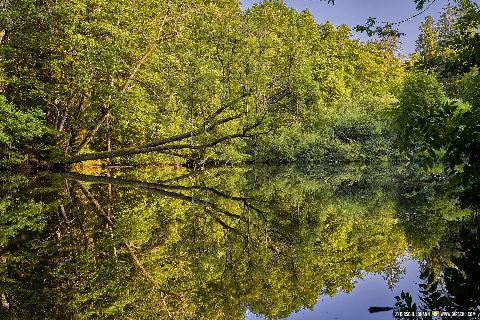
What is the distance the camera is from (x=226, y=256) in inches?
316

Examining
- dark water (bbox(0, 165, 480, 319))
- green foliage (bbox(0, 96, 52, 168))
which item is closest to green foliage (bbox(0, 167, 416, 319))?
dark water (bbox(0, 165, 480, 319))

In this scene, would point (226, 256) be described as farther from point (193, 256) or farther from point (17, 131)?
point (17, 131)

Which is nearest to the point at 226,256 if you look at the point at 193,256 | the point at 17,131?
the point at 193,256

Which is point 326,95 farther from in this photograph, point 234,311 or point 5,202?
point 234,311

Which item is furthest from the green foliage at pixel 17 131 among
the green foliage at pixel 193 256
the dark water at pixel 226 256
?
the green foliage at pixel 193 256

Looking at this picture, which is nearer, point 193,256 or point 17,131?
point 193,256

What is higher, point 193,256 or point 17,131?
point 17,131

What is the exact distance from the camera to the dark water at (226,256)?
18.6 ft

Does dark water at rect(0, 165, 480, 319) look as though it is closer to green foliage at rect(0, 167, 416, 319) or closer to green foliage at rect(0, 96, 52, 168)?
green foliage at rect(0, 167, 416, 319)

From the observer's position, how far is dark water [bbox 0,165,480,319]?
18.6 feet

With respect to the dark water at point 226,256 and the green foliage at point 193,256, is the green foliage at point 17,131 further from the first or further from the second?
the green foliage at point 193,256

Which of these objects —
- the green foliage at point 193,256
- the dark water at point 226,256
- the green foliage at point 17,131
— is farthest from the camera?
the green foliage at point 17,131

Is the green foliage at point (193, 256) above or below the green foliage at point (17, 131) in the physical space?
below

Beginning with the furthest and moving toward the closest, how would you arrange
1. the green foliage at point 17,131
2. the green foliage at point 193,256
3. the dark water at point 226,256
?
the green foliage at point 17,131, the green foliage at point 193,256, the dark water at point 226,256
